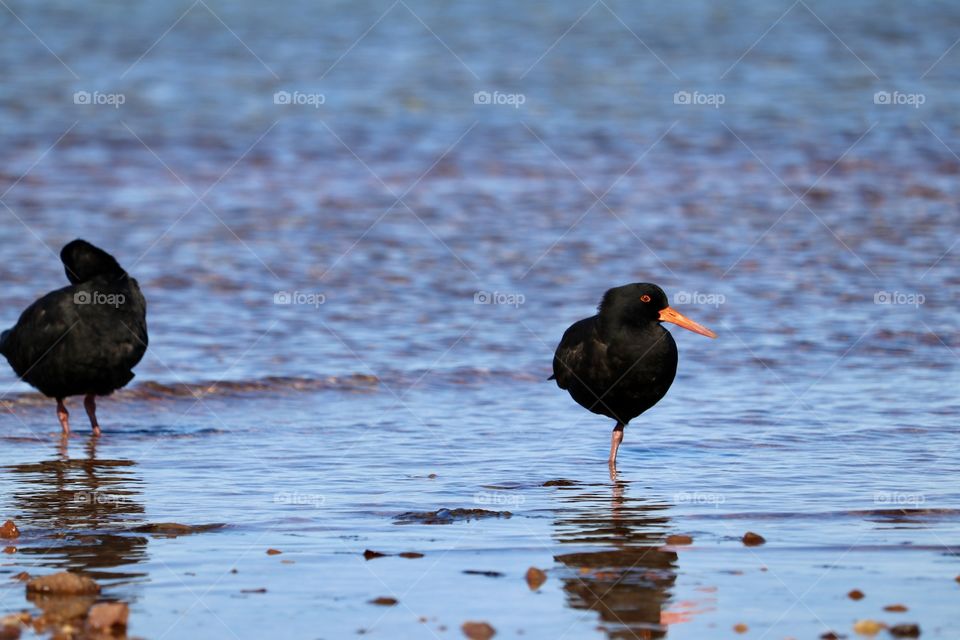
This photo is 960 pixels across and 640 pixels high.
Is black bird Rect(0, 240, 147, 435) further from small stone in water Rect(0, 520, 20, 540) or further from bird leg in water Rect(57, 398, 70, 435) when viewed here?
small stone in water Rect(0, 520, 20, 540)

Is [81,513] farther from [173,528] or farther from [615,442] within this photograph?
[615,442]

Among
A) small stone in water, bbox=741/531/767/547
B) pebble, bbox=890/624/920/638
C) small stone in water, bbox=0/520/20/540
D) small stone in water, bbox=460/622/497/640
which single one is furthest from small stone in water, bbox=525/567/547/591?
small stone in water, bbox=0/520/20/540

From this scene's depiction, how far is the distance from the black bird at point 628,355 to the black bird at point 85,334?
306 cm

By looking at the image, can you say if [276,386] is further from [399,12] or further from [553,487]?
[399,12]

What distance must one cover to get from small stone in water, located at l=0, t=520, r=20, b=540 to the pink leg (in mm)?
3311

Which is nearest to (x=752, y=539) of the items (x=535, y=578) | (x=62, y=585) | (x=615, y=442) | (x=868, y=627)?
(x=535, y=578)

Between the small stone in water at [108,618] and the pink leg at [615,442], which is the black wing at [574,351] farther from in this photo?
the small stone in water at [108,618]

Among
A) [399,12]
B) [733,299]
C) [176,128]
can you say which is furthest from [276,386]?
[399,12]

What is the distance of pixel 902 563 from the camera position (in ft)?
19.1

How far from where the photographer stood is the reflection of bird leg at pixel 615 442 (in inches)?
323

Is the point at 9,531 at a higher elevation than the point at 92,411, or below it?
below

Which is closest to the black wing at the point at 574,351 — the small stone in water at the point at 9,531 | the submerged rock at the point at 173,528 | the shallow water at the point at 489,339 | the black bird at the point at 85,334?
the shallow water at the point at 489,339

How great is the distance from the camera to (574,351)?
8914 mm

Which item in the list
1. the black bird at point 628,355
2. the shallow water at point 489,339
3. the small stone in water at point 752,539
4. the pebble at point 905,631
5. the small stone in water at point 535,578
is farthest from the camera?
the black bird at point 628,355
